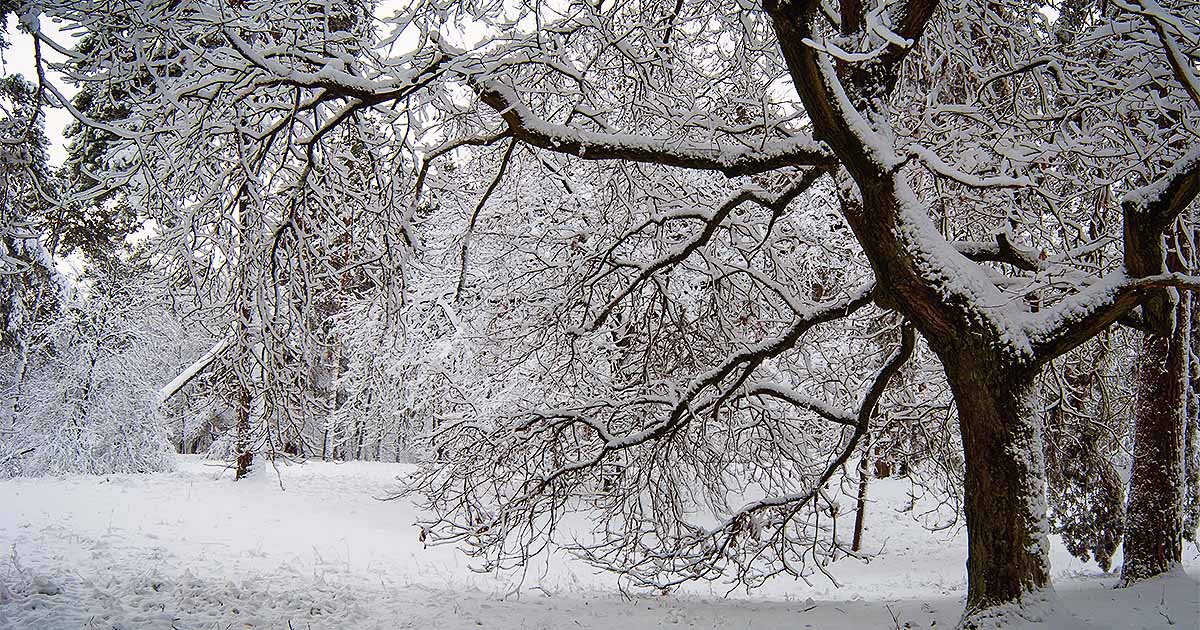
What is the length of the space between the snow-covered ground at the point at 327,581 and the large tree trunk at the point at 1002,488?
333 millimetres

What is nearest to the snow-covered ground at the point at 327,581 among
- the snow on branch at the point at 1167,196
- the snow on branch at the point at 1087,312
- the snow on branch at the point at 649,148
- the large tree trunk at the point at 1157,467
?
the large tree trunk at the point at 1157,467

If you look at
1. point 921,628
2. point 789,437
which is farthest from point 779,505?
point 921,628

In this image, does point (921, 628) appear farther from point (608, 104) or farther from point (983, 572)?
point (608, 104)

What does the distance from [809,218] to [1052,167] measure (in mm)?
5480

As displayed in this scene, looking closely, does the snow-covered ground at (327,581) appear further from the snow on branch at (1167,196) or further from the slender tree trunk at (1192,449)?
the snow on branch at (1167,196)

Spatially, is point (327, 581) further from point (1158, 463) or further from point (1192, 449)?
point (1192, 449)

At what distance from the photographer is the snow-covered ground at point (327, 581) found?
20.5 feet

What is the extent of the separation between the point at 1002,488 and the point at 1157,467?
4.34 meters

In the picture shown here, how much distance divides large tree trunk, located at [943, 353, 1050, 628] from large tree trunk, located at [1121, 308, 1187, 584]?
12.4 ft

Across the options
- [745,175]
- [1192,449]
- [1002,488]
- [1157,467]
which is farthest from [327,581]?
[1192,449]

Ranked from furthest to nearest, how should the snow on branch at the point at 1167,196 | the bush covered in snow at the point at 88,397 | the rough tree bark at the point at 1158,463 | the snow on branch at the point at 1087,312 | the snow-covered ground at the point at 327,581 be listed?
the bush covered in snow at the point at 88,397 < the rough tree bark at the point at 1158,463 < the snow-covered ground at the point at 327,581 < the snow on branch at the point at 1087,312 < the snow on branch at the point at 1167,196

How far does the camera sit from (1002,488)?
4129 millimetres

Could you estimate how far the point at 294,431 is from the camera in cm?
518

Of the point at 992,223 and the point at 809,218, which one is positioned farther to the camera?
the point at 809,218
